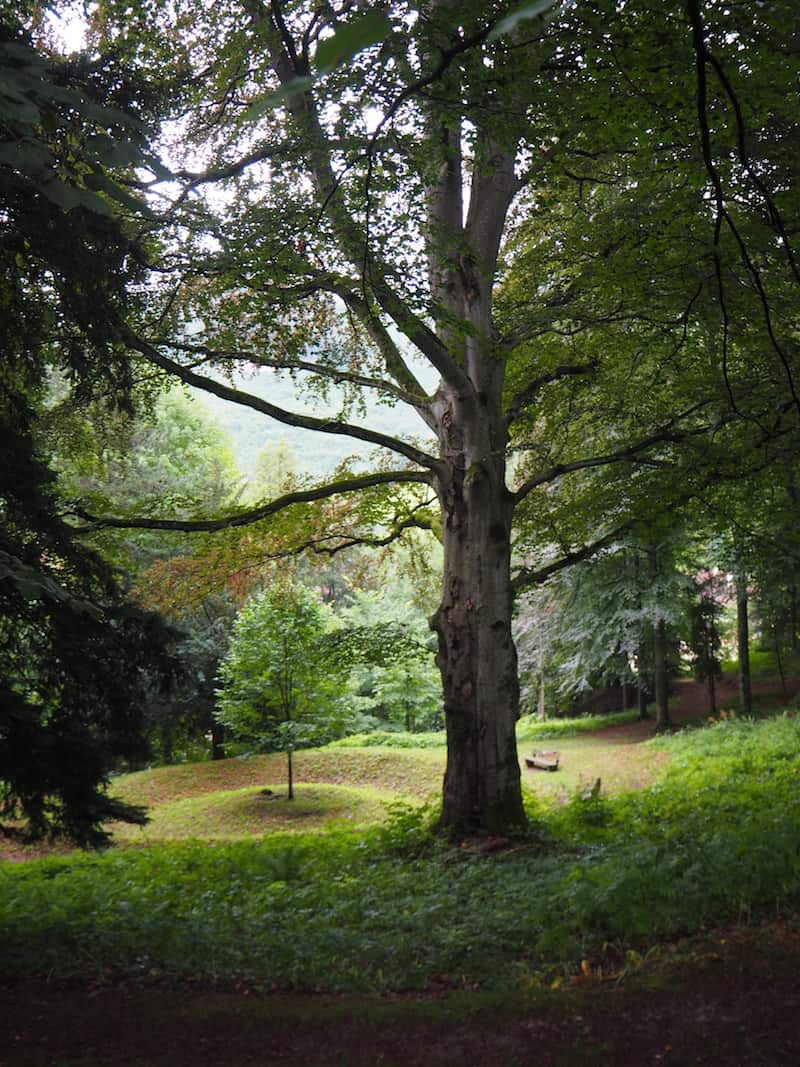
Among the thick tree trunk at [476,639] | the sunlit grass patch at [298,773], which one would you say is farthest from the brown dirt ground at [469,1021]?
the sunlit grass patch at [298,773]

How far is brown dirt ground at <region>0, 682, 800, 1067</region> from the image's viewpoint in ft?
11.0

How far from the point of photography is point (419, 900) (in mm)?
6230

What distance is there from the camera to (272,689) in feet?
59.3

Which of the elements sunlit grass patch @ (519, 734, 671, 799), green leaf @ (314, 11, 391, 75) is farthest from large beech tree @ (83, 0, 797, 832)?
sunlit grass patch @ (519, 734, 671, 799)

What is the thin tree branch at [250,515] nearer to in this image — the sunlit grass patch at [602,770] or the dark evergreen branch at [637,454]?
the dark evergreen branch at [637,454]

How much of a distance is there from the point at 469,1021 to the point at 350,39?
4.12 m

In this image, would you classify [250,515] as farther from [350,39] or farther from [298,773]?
[298,773]

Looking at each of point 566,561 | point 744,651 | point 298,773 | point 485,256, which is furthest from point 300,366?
point 298,773

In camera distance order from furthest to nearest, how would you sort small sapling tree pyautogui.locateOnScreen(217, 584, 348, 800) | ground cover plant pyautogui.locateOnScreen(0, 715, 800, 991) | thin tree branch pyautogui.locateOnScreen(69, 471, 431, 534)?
small sapling tree pyautogui.locateOnScreen(217, 584, 348, 800), thin tree branch pyautogui.locateOnScreen(69, 471, 431, 534), ground cover plant pyautogui.locateOnScreen(0, 715, 800, 991)

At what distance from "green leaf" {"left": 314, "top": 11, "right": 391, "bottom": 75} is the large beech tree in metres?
3.74

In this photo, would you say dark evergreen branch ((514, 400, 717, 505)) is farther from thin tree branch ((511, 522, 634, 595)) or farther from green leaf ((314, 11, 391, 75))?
green leaf ((314, 11, 391, 75))

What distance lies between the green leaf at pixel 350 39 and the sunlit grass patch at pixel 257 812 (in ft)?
50.3

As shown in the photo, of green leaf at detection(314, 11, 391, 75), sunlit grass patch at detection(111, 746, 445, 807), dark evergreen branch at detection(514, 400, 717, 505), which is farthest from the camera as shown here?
sunlit grass patch at detection(111, 746, 445, 807)

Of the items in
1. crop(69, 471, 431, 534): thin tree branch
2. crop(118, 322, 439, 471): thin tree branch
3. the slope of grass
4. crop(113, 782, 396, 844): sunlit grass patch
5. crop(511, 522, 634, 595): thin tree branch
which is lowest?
crop(113, 782, 396, 844): sunlit grass patch
